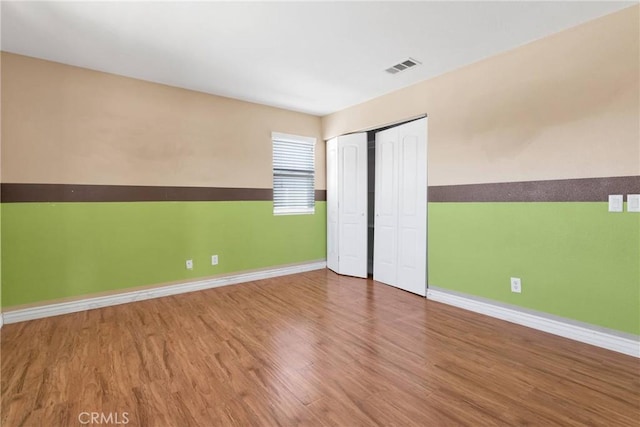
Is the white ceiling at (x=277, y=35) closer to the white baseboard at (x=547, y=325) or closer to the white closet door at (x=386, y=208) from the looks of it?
the white closet door at (x=386, y=208)

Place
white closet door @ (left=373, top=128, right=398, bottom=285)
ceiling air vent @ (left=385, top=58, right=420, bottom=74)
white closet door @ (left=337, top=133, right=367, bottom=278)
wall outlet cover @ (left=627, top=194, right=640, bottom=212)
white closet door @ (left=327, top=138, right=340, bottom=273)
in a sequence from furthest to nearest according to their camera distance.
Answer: white closet door @ (left=327, top=138, right=340, bottom=273) < white closet door @ (left=337, top=133, right=367, bottom=278) < white closet door @ (left=373, top=128, right=398, bottom=285) < ceiling air vent @ (left=385, top=58, right=420, bottom=74) < wall outlet cover @ (left=627, top=194, right=640, bottom=212)

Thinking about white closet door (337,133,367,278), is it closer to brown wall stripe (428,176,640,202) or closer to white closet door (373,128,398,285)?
white closet door (373,128,398,285)

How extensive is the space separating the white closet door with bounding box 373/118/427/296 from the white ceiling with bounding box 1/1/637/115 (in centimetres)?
82

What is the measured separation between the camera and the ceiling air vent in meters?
3.09

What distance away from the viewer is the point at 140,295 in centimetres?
356

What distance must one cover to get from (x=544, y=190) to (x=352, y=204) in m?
2.49

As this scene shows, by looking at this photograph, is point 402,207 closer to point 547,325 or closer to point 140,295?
point 547,325

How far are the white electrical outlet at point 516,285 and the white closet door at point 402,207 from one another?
0.95m

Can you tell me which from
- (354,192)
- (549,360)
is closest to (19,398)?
(549,360)

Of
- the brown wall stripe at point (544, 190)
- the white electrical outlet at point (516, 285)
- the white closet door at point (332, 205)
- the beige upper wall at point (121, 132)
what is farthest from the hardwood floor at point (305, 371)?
the white closet door at point (332, 205)

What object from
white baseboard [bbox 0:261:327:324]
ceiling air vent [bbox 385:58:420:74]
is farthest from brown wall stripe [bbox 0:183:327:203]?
ceiling air vent [bbox 385:58:420:74]

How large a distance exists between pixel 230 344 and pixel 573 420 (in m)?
2.32

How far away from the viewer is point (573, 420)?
1622 millimetres

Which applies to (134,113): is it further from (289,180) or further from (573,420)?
(573,420)
